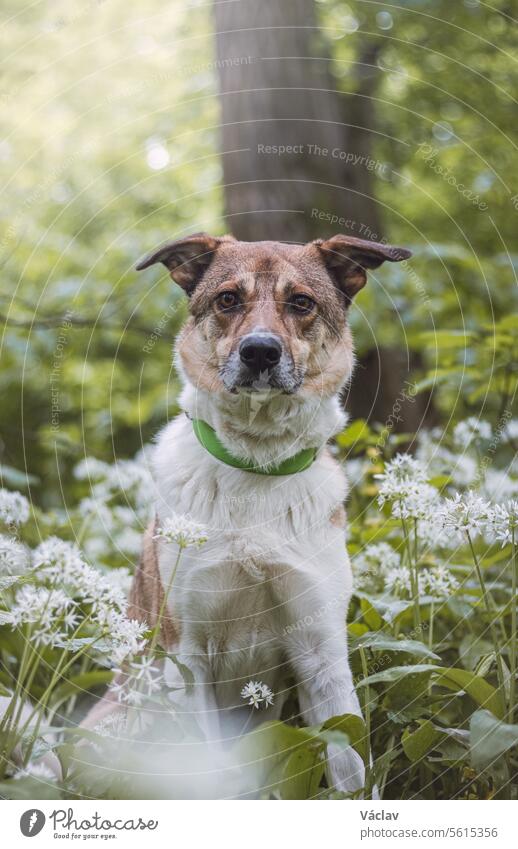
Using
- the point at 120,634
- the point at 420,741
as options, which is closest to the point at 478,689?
the point at 420,741

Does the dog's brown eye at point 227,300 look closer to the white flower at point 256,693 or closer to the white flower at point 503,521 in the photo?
the white flower at point 503,521

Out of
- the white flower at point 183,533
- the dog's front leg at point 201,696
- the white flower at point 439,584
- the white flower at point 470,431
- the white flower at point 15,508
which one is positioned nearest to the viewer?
the white flower at point 183,533

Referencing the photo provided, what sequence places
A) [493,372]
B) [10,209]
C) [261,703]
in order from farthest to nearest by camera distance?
[10,209]
[493,372]
[261,703]

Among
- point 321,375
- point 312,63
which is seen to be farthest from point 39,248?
point 321,375

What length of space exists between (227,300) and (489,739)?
2.08 meters

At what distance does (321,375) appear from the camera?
3.62 meters

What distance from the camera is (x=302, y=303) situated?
3.55 metres

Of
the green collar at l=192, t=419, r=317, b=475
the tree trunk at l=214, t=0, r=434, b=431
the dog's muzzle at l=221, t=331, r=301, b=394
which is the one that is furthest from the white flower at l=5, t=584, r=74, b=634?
the tree trunk at l=214, t=0, r=434, b=431

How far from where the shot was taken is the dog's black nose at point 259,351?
3232mm

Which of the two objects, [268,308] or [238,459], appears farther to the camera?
[238,459]

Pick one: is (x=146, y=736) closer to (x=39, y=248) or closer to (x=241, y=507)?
(x=241, y=507)

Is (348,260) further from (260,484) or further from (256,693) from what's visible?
(256,693)

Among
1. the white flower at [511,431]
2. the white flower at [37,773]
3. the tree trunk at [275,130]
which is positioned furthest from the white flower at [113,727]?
the tree trunk at [275,130]
